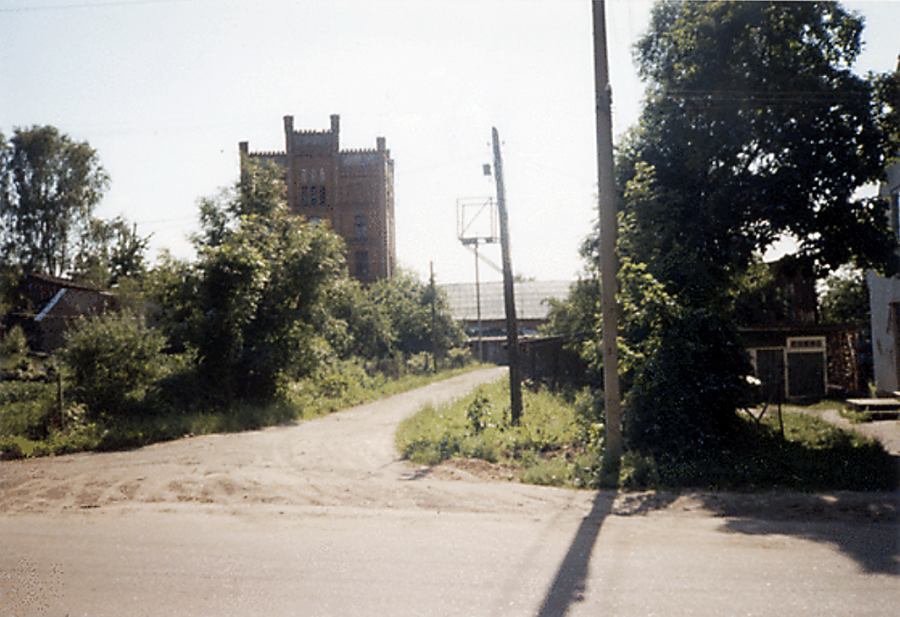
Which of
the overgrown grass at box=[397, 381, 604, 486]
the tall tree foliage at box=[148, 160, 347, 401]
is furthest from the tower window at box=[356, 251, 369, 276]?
the overgrown grass at box=[397, 381, 604, 486]

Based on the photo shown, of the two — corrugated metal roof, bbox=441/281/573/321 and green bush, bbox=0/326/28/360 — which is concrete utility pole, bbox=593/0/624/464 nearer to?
green bush, bbox=0/326/28/360

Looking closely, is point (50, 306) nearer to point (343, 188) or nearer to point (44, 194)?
point (44, 194)

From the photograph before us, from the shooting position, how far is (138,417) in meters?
16.1

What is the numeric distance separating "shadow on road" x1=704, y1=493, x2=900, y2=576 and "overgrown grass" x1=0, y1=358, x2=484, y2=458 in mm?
12369

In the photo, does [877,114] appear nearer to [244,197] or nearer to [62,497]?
[62,497]

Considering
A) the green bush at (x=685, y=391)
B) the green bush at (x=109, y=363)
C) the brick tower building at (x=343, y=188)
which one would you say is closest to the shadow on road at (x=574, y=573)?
the green bush at (x=685, y=391)

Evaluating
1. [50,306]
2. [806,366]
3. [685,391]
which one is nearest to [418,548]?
[685,391]

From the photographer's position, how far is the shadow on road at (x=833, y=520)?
5715 millimetres

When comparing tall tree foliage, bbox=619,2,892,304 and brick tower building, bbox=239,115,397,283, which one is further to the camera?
brick tower building, bbox=239,115,397,283

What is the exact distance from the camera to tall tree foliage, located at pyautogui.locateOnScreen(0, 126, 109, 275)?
1305 inches

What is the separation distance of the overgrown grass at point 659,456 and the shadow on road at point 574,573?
2.47 m

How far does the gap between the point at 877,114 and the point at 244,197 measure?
1797 cm

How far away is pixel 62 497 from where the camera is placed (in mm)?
9391

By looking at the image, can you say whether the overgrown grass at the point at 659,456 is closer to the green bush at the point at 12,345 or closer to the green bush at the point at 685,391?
the green bush at the point at 685,391
